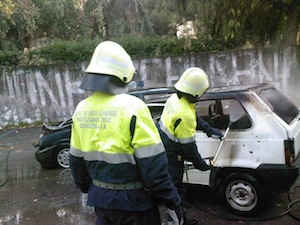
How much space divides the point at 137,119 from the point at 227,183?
2319 millimetres

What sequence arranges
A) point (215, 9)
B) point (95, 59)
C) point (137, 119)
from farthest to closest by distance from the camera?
point (215, 9) → point (95, 59) → point (137, 119)

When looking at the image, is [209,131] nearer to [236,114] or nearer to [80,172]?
[236,114]

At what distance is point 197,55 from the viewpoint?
10.8m

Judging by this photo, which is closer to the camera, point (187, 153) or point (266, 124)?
point (187, 153)

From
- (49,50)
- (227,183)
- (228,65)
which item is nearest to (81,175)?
(227,183)

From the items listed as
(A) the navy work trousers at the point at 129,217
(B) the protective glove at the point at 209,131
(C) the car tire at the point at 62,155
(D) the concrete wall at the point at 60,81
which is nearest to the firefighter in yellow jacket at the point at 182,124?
(B) the protective glove at the point at 209,131

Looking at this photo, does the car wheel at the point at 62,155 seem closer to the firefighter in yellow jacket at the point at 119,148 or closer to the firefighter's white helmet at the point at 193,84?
the firefighter's white helmet at the point at 193,84

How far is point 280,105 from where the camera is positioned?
13.5 feet

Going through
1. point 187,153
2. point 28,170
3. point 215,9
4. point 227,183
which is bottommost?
point 28,170

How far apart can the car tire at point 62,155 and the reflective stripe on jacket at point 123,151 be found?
427 centimetres

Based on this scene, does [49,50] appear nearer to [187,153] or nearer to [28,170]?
[28,170]

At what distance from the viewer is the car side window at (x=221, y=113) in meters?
3.80

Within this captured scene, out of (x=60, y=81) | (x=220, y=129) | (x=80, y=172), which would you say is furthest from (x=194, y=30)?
(x=80, y=172)

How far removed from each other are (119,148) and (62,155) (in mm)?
4648
